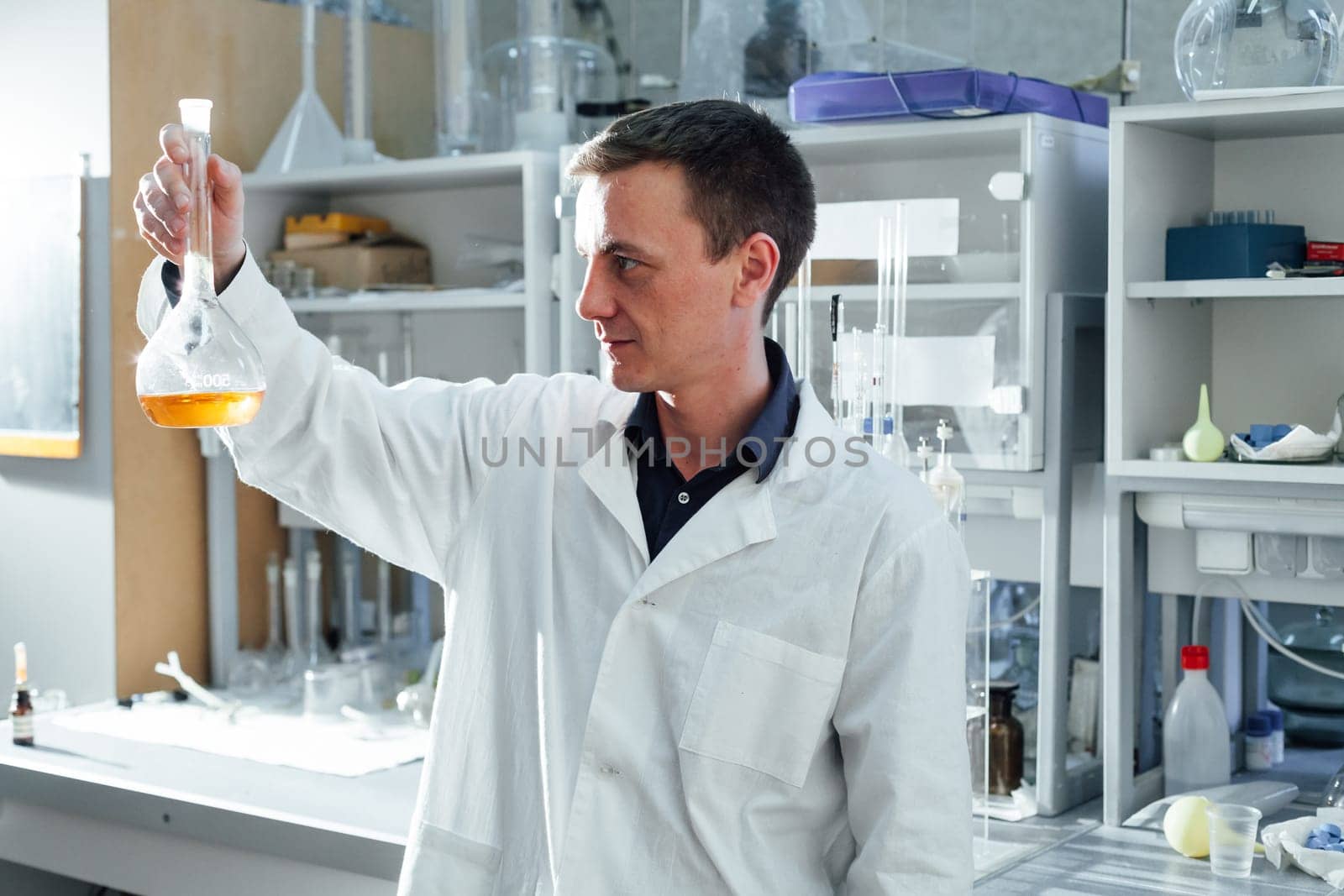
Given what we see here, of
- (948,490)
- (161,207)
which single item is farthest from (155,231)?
(948,490)

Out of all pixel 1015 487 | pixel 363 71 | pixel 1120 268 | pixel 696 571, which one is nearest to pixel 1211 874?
pixel 1015 487

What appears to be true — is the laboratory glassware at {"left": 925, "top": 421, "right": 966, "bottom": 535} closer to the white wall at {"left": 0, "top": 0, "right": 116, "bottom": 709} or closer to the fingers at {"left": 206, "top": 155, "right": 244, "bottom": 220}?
the fingers at {"left": 206, "top": 155, "right": 244, "bottom": 220}

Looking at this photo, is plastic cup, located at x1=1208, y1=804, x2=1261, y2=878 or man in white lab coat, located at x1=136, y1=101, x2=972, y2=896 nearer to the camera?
man in white lab coat, located at x1=136, y1=101, x2=972, y2=896

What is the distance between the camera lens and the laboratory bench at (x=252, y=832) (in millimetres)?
2010

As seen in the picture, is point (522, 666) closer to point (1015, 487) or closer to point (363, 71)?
point (1015, 487)

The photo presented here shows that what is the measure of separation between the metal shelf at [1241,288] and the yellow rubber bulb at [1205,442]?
14 cm

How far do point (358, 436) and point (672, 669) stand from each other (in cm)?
39

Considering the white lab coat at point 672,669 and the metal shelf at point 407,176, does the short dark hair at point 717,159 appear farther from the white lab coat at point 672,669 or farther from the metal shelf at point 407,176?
the metal shelf at point 407,176

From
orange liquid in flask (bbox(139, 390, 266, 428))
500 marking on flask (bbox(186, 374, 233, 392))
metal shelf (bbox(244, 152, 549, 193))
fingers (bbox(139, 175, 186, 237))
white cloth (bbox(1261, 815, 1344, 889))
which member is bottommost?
white cloth (bbox(1261, 815, 1344, 889))

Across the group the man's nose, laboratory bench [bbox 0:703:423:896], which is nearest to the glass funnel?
the man's nose

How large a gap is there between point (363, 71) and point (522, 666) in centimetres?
199

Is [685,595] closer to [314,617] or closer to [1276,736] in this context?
[1276,736]

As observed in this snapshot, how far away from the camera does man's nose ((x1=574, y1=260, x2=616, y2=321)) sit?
138 cm

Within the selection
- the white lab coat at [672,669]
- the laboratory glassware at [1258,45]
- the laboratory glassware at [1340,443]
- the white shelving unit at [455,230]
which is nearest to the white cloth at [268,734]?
the white shelving unit at [455,230]
